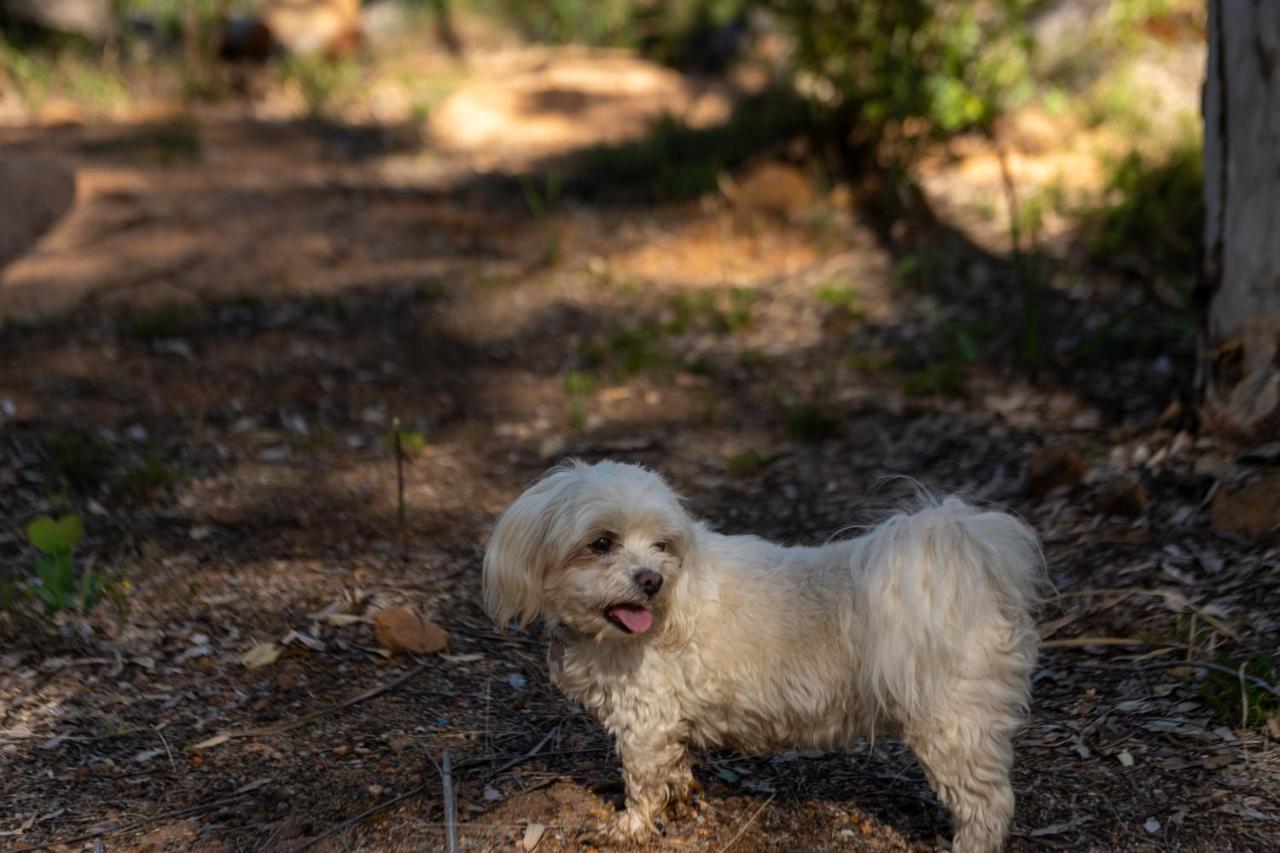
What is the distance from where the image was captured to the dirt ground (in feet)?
11.2

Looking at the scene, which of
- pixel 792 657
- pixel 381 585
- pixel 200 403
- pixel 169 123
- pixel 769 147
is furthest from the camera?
pixel 169 123

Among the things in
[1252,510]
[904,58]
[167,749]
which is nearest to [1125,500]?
[1252,510]

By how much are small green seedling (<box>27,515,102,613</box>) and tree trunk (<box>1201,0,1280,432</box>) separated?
4.23m

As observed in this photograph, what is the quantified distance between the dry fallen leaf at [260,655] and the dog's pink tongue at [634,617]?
1616 millimetres

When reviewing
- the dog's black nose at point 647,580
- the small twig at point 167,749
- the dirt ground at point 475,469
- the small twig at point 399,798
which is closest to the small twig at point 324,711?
the dirt ground at point 475,469

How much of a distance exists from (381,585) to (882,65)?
539 cm

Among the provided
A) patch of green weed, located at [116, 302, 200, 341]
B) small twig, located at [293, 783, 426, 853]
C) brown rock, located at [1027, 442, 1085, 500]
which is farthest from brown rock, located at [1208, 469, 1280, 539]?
patch of green weed, located at [116, 302, 200, 341]

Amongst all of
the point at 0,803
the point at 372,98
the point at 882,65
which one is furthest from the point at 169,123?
the point at 0,803

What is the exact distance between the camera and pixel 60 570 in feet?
13.7

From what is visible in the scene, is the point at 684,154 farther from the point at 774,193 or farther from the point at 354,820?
the point at 354,820

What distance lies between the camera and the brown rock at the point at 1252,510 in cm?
418

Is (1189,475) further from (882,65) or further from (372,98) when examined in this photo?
(372,98)

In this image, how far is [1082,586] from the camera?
4.35 meters

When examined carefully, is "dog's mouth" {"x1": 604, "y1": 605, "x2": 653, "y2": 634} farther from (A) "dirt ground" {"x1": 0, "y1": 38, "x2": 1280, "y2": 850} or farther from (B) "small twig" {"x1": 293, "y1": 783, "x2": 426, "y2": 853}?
(B) "small twig" {"x1": 293, "y1": 783, "x2": 426, "y2": 853}
